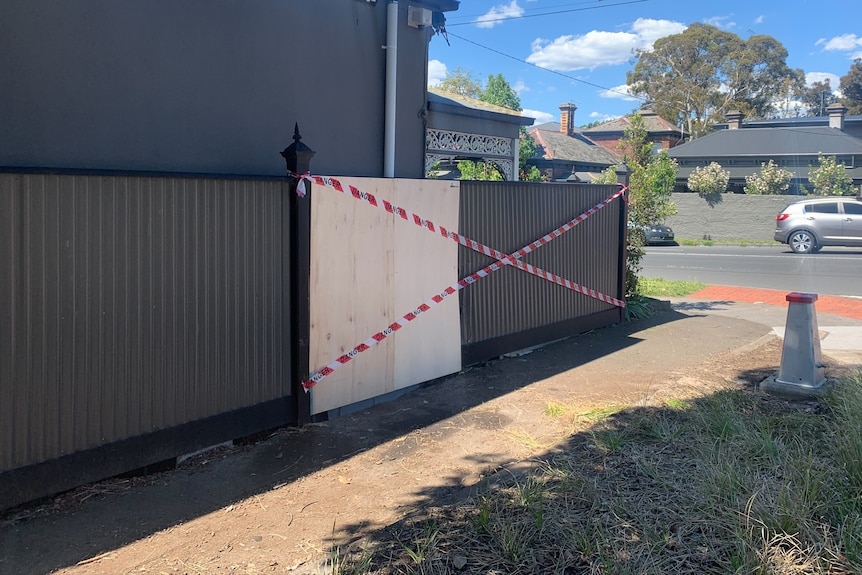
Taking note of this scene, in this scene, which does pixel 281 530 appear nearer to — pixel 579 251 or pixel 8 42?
pixel 8 42

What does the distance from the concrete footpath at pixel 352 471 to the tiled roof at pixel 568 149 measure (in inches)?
1429

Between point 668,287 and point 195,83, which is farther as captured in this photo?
point 668,287

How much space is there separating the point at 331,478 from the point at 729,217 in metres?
31.1

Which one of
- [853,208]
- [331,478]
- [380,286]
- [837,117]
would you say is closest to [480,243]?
[380,286]

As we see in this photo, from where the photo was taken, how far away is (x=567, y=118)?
5250 cm

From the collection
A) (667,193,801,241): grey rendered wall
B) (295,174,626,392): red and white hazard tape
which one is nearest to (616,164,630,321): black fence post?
(295,174,626,392): red and white hazard tape

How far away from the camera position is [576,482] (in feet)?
13.9

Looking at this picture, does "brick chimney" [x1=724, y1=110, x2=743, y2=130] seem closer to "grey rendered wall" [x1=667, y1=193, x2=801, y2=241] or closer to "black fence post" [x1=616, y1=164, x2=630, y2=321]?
"grey rendered wall" [x1=667, y1=193, x2=801, y2=241]

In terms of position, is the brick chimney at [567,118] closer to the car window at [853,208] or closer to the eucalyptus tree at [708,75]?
the eucalyptus tree at [708,75]

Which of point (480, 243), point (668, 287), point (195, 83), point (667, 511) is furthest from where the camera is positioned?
point (668, 287)

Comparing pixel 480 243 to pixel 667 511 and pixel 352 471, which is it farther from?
pixel 667 511

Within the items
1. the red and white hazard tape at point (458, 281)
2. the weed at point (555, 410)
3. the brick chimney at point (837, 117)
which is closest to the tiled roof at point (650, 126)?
the brick chimney at point (837, 117)

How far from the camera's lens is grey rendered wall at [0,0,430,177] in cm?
497

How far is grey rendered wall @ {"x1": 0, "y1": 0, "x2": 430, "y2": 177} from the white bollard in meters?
4.41
